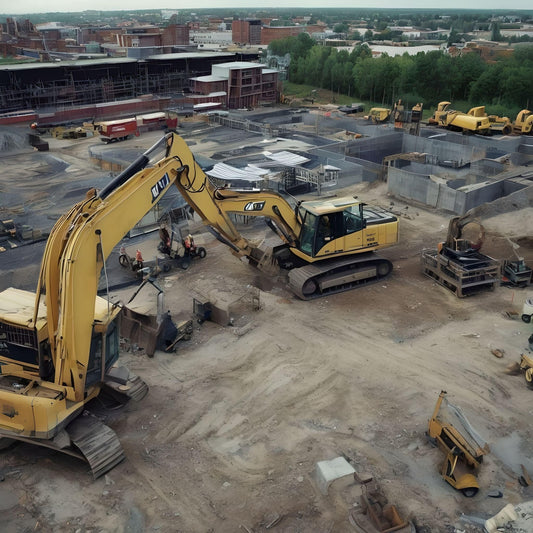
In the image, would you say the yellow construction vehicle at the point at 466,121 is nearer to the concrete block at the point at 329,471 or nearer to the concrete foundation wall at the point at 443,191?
the concrete foundation wall at the point at 443,191

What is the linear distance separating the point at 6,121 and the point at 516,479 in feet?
133

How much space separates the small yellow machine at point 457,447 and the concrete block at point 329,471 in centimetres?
160

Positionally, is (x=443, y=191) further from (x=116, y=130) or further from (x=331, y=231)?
(x=116, y=130)

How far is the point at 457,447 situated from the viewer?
355 inches

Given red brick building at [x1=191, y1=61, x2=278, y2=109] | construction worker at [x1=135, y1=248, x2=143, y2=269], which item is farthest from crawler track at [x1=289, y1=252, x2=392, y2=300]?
red brick building at [x1=191, y1=61, x2=278, y2=109]

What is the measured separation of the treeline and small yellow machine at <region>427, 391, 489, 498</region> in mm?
42120

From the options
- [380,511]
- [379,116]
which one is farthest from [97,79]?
[380,511]

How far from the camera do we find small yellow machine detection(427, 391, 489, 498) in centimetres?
872

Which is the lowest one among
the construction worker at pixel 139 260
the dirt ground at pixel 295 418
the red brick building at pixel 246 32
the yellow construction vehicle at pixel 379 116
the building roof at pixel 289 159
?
the dirt ground at pixel 295 418

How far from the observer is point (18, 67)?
1735 inches

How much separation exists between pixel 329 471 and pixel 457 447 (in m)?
2.16

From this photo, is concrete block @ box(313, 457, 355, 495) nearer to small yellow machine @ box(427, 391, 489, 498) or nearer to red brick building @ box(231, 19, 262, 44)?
small yellow machine @ box(427, 391, 489, 498)

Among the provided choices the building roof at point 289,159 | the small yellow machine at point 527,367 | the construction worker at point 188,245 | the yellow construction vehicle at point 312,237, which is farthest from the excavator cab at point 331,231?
the building roof at point 289,159

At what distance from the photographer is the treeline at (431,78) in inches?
1923
